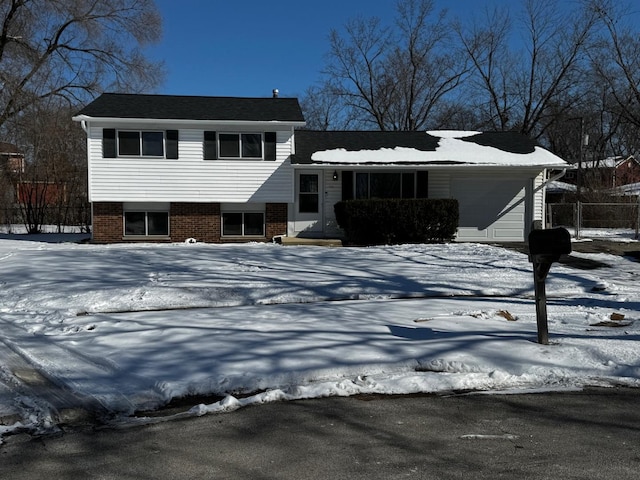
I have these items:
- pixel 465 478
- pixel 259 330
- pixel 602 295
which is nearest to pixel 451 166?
pixel 602 295

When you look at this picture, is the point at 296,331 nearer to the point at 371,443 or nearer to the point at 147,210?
the point at 371,443

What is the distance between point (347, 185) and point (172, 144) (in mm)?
6334

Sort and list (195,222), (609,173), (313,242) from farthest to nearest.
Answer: (609,173) → (195,222) → (313,242)

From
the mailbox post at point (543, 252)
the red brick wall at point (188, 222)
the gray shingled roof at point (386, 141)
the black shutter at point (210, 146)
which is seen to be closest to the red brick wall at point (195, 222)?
the red brick wall at point (188, 222)

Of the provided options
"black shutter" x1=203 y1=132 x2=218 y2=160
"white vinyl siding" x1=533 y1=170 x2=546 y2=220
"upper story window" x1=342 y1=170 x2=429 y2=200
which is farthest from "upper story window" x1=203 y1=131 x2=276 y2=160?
"white vinyl siding" x1=533 y1=170 x2=546 y2=220

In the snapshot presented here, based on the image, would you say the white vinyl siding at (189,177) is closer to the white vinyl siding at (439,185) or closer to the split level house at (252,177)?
the split level house at (252,177)

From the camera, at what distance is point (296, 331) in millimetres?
6750

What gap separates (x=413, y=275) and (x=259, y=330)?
5100mm

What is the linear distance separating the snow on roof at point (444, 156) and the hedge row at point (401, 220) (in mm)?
2216

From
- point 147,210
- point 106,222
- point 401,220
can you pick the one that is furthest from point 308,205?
point 106,222

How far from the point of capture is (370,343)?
242 inches

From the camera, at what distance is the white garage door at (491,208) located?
67.8 ft

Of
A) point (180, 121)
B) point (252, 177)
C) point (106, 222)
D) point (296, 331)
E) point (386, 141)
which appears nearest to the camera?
point (296, 331)

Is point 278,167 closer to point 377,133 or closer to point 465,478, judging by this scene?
point 377,133
